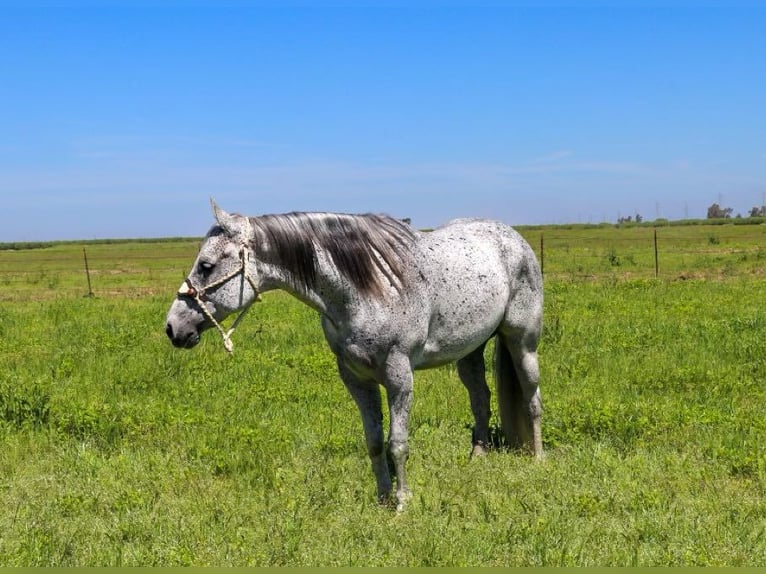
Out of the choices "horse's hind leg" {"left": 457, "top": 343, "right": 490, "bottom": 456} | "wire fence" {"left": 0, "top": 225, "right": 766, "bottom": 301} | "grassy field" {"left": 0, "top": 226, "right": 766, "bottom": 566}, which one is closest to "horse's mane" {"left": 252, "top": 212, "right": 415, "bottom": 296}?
"grassy field" {"left": 0, "top": 226, "right": 766, "bottom": 566}

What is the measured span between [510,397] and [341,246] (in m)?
2.52

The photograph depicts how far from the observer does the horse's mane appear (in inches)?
201

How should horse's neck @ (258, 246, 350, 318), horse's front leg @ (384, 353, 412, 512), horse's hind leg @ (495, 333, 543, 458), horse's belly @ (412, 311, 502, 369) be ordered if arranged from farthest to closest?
1. horse's hind leg @ (495, 333, 543, 458)
2. horse's belly @ (412, 311, 502, 369)
3. horse's front leg @ (384, 353, 412, 512)
4. horse's neck @ (258, 246, 350, 318)

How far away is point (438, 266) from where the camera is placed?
5.63 meters

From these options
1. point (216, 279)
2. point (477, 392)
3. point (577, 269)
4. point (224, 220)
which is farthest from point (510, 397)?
point (577, 269)

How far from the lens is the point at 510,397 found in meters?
6.89

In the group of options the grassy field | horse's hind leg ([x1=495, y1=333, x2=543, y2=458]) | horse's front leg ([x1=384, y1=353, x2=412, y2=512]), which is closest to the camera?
the grassy field

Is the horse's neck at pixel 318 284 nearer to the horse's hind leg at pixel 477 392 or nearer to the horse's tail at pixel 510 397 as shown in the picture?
the horse's hind leg at pixel 477 392

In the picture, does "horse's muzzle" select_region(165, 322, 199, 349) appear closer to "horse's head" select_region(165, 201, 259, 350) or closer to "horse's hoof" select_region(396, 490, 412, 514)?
"horse's head" select_region(165, 201, 259, 350)

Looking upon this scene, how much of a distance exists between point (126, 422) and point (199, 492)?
2.03m

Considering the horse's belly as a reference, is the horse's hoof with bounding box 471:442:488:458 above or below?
below

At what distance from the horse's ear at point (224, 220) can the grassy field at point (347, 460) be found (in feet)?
6.41

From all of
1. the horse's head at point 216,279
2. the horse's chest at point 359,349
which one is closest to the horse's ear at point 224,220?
the horse's head at point 216,279

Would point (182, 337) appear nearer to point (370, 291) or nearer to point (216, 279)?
point (216, 279)
